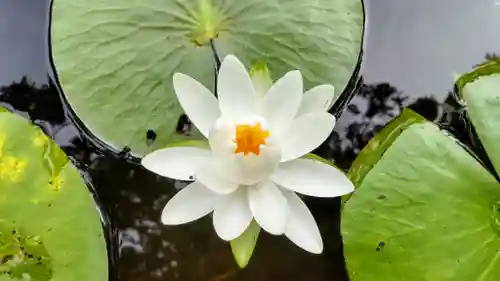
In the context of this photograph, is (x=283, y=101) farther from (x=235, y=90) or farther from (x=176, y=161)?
(x=176, y=161)

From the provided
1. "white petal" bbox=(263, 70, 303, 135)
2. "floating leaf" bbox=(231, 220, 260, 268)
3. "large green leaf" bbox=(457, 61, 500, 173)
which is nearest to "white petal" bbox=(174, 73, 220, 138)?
"white petal" bbox=(263, 70, 303, 135)

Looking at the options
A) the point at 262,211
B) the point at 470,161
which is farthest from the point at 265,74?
the point at 470,161

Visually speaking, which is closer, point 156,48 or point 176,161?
point 176,161

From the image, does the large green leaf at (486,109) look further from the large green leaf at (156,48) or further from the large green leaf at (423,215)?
the large green leaf at (156,48)

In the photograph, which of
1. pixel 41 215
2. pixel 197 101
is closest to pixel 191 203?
pixel 197 101

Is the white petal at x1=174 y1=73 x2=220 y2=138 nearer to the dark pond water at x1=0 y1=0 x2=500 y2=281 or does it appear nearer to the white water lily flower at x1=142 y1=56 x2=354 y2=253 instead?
the white water lily flower at x1=142 y1=56 x2=354 y2=253

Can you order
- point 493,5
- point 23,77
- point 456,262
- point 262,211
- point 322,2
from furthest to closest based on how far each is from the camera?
point 493,5 < point 23,77 < point 322,2 < point 456,262 < point 262,211

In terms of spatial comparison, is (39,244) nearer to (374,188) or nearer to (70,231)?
(70,231)
